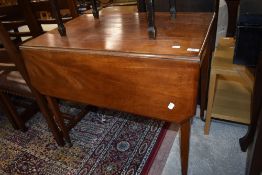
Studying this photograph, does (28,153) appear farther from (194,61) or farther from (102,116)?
(194,61)

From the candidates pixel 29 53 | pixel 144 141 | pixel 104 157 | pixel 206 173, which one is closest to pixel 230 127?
pixel 206 173

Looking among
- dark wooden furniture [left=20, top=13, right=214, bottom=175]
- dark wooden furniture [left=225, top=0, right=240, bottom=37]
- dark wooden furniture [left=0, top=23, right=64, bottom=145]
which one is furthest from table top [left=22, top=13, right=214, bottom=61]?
dark wooden furniture [left=225, top=0, right=240, bottom=37]

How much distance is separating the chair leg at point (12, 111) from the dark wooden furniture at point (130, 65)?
21.6 inches

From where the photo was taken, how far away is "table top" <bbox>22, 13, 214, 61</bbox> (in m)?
0.79

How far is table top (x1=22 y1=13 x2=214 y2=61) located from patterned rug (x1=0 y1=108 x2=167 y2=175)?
0.74 meters

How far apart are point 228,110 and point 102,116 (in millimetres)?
896

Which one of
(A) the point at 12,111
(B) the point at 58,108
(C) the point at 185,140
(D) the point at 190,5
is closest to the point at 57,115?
(B) the point at 58,108

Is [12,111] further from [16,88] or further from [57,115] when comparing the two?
[57,115]

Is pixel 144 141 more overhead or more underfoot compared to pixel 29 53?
more underfoot

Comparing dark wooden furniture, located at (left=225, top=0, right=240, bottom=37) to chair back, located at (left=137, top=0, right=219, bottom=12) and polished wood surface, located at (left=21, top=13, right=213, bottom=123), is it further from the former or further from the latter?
polished wood surface, located at (left=21, top=13, right=213, bottom=123)

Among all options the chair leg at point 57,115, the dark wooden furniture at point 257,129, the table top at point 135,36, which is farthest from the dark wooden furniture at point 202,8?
the chair leg at point 57,115

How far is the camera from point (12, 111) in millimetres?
1604

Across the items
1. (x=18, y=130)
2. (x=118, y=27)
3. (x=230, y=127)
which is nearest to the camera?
(x=118, y=27)

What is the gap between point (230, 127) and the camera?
1.43 m
